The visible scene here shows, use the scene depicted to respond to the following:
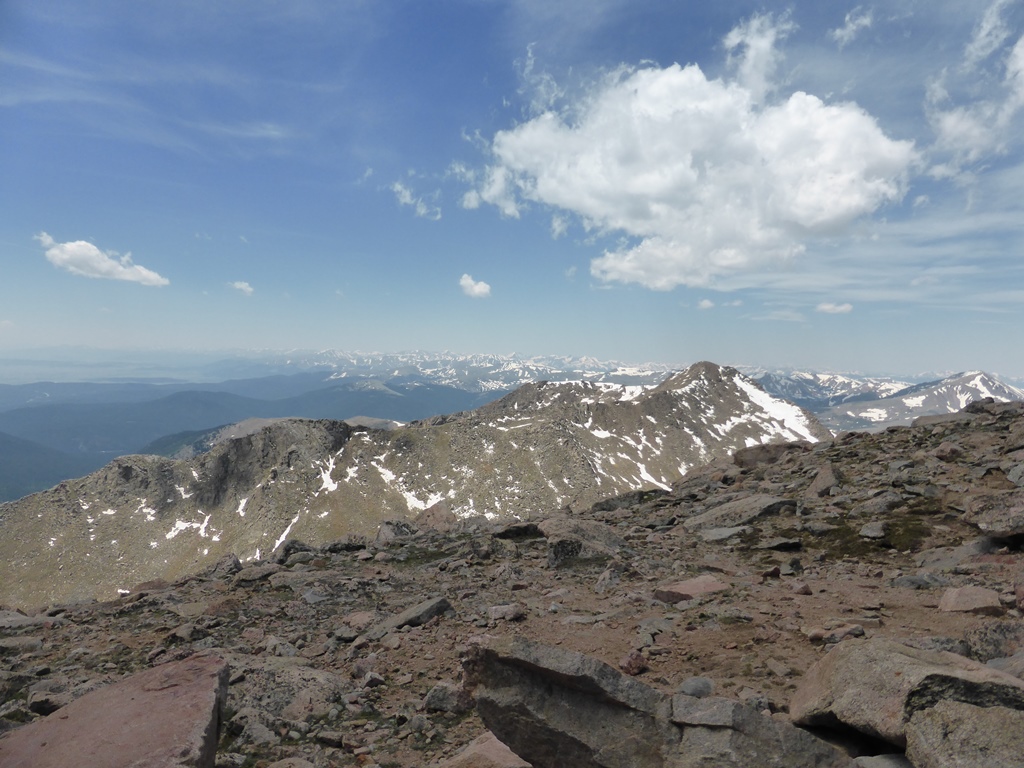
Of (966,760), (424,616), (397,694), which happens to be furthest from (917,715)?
(424,616)

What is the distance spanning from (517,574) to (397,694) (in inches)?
304

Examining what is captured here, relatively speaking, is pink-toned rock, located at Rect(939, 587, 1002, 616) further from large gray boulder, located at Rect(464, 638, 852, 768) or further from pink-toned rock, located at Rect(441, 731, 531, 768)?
pink-toned rock, located at Rect(441, 731, 531, 768)

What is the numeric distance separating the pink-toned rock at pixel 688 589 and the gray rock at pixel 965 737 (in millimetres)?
7496

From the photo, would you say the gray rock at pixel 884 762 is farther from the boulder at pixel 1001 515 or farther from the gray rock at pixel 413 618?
the boulder at pixel 1001 515

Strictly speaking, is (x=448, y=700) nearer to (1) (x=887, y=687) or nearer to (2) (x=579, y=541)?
(1) (x=887, y=687)

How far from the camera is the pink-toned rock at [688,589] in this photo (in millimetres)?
12781

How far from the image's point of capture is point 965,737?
16.8 ft

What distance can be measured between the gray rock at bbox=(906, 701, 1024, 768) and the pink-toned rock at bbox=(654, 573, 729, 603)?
24.6 feet

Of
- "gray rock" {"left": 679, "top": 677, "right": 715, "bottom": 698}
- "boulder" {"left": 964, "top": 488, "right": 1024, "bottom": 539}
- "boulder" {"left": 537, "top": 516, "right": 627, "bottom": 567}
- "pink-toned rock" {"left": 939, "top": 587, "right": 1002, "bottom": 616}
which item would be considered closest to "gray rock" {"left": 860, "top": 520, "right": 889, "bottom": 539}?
"boulder" {"left": 964, "top": 488, "right": 1024, "bottom": 539}

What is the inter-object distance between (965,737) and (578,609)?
29.9 ft

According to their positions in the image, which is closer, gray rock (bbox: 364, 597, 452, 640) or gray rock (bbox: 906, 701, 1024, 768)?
gray rock (bbox: 906, 701, 1024, 768)

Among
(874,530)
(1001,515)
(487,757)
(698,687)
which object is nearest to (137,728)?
(487,757)

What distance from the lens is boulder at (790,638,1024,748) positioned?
17.7ft

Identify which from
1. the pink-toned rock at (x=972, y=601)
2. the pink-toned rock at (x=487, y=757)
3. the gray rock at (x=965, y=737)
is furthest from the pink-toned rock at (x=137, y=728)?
the pink-toned rock at (x=972, y=601)
